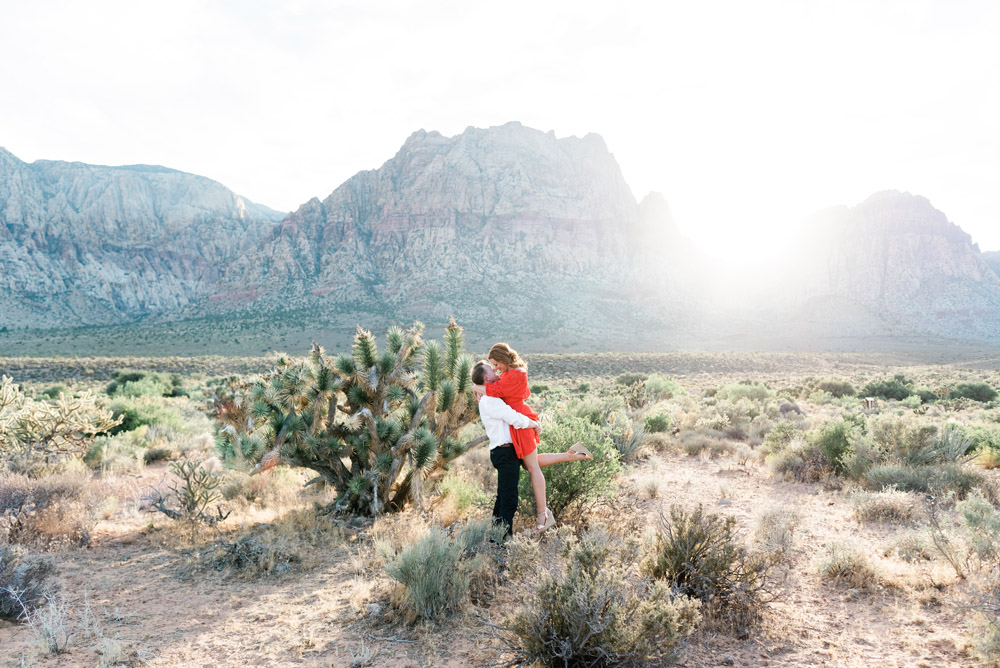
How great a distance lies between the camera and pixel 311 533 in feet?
21.1

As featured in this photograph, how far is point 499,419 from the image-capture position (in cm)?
516

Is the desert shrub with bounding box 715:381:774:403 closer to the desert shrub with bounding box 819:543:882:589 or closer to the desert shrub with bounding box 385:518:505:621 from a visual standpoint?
the desert shrub with bounding box 819:543:882:589

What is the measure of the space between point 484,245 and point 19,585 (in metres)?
89.5

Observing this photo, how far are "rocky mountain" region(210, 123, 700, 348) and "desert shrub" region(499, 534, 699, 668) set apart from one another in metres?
65.0

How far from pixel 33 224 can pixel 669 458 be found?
14070 centimetres

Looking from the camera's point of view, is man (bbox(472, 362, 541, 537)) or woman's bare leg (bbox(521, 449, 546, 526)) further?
woman's bare leg (bbox(521, 449, 546, 526))

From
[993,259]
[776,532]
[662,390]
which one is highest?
[993,259]

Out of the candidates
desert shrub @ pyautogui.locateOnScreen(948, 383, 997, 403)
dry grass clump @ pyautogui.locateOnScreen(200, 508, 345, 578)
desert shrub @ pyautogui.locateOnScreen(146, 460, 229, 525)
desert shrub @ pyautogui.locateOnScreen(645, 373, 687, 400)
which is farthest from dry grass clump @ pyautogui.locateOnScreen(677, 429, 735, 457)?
desert shrub @ pyautogui.locateOnScreen(948, 383, 997, 403)

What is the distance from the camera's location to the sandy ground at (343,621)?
12.6ft

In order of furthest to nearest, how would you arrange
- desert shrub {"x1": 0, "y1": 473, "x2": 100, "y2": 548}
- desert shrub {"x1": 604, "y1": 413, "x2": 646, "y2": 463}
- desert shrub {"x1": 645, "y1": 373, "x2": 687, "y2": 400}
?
desert shrub {"x1": 645, "y1": 373, "x2": 687, "y2": 400} < desert shrub {"x1": 604, "y1": 413, "x2": 646, "y2": 463} < desert shrub {"x1": 0, "y1": 473, "x2": 100, "y2": 548}

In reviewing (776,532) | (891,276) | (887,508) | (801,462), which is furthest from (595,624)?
(891,276)

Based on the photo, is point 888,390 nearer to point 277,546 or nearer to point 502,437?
point 502,437

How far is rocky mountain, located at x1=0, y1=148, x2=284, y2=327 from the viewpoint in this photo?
9538 cm

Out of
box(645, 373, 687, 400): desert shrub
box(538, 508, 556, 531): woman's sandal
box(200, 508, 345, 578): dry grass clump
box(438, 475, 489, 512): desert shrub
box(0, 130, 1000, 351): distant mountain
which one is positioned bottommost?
box(645, 373, 687, 400): desert shrub
